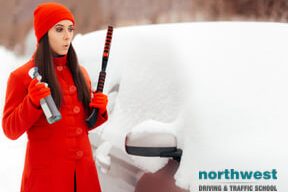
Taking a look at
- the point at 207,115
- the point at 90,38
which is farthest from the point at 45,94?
the point at 90,38

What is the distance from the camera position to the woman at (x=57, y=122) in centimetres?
210

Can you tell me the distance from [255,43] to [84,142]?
3.36ft

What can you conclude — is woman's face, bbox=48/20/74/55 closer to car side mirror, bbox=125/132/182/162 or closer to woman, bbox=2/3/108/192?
woman, bbox=2/3/108/192

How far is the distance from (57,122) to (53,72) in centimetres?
20

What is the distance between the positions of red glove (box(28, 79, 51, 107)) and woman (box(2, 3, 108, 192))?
1.8 inches

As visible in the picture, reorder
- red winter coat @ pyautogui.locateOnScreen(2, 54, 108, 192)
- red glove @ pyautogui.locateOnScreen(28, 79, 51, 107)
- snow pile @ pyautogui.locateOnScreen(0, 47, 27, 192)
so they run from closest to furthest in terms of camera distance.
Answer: red glove @ pyautogui.locateOnScreen(28, 79, 51, 107)
red winter coat @ pyautogui.locateOnScreen(2, 54, 108, 192)
snow pile @ pyautogui.locateOnScreen(0, 47, 27, 192)

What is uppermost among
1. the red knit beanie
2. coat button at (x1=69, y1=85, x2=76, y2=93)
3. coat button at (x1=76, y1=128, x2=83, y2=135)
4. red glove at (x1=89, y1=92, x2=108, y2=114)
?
the red knit beanie

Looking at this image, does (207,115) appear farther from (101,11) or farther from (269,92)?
(101,11)

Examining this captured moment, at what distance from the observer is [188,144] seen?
2209 millimetres

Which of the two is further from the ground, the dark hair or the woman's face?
the woman's face

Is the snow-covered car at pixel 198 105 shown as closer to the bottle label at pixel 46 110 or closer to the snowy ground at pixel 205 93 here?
the snowy ground at pixel 205 93

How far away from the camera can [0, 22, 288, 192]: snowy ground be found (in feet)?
7.06

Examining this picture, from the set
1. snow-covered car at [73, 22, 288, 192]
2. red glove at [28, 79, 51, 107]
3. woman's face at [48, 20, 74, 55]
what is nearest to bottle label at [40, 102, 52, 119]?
red glove at [28, 79, 51, 107]

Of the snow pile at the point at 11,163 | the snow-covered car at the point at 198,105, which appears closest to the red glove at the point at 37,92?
the snow-covered car at the point at 198,105
